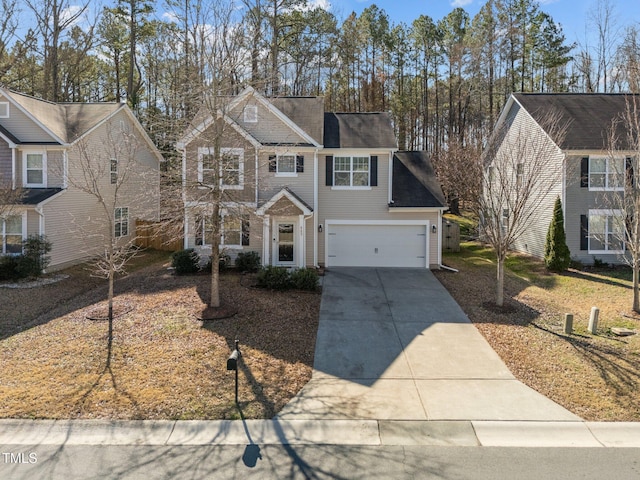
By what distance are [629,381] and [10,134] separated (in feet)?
72.6

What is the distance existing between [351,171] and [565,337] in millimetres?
10200

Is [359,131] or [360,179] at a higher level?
[359,131]

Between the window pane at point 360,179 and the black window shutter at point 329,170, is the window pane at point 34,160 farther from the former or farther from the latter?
the window pane at point 360,179

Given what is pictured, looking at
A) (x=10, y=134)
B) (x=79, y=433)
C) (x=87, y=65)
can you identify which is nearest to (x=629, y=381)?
(x=79, y=433)

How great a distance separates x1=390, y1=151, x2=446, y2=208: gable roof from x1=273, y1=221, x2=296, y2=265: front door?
4.44m

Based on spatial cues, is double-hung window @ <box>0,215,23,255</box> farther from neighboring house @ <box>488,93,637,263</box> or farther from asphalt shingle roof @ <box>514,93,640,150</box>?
asphalt shingle roof @ <box>514,93,640,150</box>

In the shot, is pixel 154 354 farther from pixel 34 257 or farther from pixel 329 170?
pixel 329 170

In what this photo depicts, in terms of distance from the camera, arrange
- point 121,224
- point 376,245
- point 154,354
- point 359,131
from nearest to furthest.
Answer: point 154,354, point 376,245, point 359,131, point 121,224

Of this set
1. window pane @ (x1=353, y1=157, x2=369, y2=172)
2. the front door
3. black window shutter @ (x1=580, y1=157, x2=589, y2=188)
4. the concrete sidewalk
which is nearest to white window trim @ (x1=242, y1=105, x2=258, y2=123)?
the front door

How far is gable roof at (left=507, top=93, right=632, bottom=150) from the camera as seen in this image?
17281 mm

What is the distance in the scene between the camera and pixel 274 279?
1270 centimetres

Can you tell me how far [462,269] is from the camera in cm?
1705

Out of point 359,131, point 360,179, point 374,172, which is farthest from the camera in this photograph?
point 359,131

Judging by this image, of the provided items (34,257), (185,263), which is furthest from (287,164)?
(34,257)
